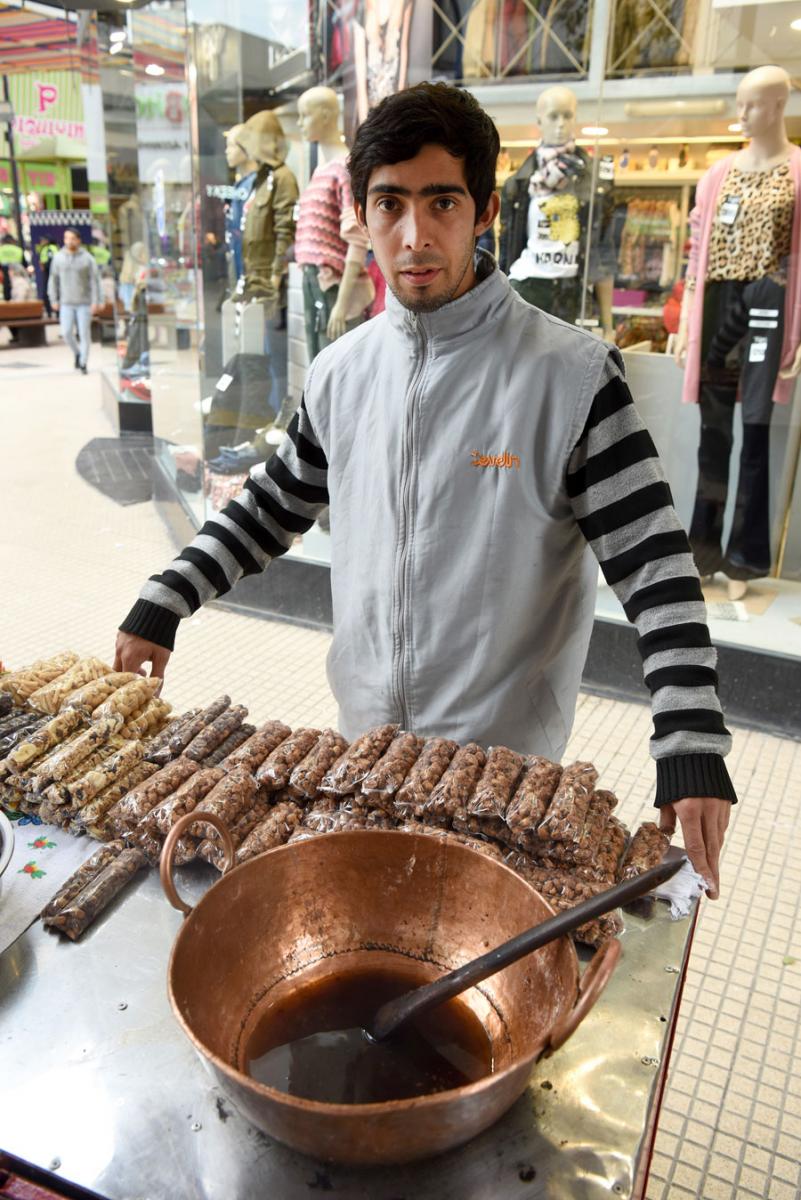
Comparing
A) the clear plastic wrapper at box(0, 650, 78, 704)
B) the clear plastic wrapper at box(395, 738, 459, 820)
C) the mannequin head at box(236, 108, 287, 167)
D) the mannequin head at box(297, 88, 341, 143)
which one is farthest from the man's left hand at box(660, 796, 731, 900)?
the mannequin head at box(236, 108, 287, 167)

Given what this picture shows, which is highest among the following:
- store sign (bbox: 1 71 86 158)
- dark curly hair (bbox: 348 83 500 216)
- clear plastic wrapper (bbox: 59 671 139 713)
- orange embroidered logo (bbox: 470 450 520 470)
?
store sign (bbox: 1 71 86 158)

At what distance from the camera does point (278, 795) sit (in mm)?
1419

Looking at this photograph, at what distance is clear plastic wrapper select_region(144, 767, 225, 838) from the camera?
1.30 metres

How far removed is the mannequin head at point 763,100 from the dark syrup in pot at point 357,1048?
3.72 meters

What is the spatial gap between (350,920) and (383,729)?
432mm

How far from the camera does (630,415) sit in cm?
156

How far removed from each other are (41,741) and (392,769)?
0.59 metres

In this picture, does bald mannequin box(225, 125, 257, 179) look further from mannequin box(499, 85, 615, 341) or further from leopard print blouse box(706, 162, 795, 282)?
leopard print blouse box(706, 162, 795, 282)

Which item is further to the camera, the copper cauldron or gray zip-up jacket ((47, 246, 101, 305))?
gray zip-up jacket ((47, 246, 101, 305))

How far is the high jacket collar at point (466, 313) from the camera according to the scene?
1.62 meters

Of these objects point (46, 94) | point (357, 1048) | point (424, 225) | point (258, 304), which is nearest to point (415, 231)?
point (424, 225)

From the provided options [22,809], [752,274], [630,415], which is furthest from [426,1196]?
[752,274]

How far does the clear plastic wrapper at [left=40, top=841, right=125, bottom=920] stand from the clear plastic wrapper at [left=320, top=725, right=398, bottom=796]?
309mm

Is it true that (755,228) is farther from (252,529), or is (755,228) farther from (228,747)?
(228,747)
